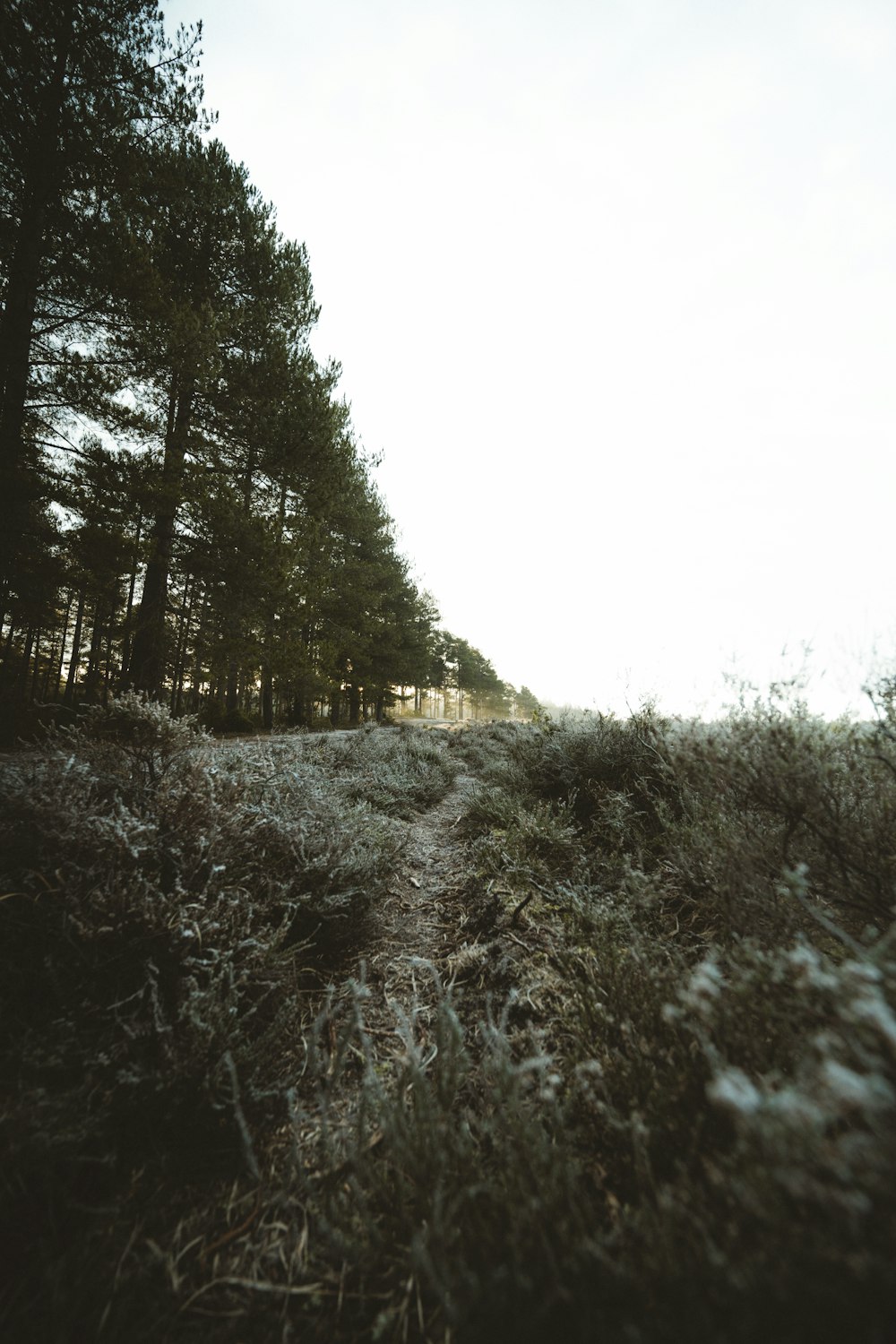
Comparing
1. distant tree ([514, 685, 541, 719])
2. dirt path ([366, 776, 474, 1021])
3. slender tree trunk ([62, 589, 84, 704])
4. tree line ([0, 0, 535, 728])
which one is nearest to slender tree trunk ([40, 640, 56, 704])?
slender tree trunk ([62, 589, 84, 704])

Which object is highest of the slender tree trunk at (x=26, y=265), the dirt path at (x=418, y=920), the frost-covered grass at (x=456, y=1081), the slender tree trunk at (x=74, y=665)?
the slender tree trunk at (x=26, y=265)

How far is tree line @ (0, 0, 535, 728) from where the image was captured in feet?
21.1

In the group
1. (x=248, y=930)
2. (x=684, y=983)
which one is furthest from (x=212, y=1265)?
(x=684, y=983)

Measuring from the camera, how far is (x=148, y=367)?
291 inches

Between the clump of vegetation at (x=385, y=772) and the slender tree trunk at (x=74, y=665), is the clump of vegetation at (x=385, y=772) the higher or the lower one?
the lower one

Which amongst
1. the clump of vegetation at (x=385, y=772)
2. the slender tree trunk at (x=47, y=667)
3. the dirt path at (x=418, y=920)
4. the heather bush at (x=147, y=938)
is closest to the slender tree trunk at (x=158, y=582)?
the clump of vegetation at (x=385, y=772)

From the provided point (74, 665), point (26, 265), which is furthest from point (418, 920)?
point (74, 665)

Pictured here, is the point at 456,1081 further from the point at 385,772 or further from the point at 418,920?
the point at 385,772

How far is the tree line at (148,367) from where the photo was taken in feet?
21.1

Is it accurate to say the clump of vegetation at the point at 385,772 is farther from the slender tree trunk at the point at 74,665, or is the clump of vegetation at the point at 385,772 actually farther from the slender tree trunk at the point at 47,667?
the slender tree trunk at the point at 47,667

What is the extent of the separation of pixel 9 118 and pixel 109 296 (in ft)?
7.55

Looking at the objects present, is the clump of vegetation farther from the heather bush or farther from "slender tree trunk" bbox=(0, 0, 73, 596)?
"slender tree trunk" bbox=(0, 0, 73, 596)

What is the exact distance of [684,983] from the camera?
5.38ft

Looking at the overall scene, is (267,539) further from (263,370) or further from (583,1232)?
(583,1232)
